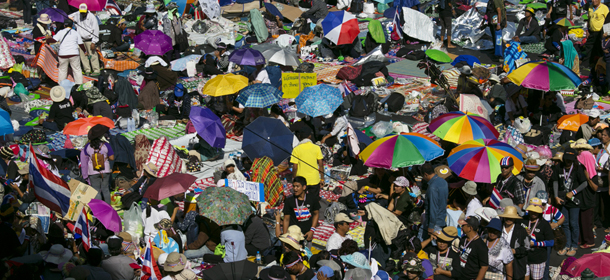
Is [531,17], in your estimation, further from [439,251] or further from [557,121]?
[439,251]

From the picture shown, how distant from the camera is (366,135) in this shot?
11.7 m

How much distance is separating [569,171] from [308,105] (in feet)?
15.8

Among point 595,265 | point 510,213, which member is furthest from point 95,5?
point 595,265

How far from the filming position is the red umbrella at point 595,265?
21.5 ft

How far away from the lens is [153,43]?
54.1ft

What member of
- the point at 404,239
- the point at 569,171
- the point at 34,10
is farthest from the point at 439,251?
the point at 34,10

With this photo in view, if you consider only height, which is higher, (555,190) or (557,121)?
(555,190)

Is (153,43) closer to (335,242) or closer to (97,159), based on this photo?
(97,159)

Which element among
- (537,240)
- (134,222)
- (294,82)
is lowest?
(294,82)

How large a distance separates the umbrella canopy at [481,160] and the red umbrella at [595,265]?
7.65ft

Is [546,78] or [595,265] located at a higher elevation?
[595,265]

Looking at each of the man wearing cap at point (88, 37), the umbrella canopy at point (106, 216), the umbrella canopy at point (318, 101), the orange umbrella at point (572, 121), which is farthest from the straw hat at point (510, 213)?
the man wearing cap at point (88, 37)

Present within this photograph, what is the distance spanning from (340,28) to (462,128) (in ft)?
25.9

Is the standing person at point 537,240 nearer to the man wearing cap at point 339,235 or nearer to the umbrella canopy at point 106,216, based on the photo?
the man wearing cap at point 339,235
